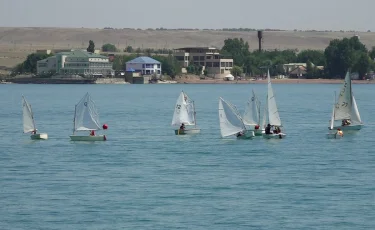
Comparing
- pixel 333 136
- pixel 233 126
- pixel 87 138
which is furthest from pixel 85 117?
pixel 333 136

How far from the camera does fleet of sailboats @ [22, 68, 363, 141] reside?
70.0 meters

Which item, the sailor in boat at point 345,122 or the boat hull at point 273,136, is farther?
the sailor in boat at point 345,122

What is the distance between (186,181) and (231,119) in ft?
67.6

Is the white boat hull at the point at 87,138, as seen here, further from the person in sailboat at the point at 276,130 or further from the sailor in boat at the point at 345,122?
the sailor in boat at the point at 345,122

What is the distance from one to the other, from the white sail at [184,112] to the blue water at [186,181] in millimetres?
1175

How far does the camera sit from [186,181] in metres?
50.9

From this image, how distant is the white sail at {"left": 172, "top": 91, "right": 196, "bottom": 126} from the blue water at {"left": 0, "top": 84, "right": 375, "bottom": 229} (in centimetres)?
118

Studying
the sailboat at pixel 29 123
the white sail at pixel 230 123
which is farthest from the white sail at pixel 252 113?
the sailboat at pixel 29 123

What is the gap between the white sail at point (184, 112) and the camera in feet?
253

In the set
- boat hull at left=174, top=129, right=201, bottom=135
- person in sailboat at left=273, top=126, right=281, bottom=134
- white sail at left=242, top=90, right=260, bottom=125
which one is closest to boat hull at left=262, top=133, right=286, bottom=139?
person in sailboat at left=273, top=126, right=281, bottom=134

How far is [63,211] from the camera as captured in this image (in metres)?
43.0

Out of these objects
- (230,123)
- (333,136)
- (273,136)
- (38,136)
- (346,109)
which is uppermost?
(346,109)

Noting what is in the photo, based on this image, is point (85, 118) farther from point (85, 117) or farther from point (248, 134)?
point (248, 134)

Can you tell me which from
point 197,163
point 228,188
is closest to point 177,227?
point 228,188
